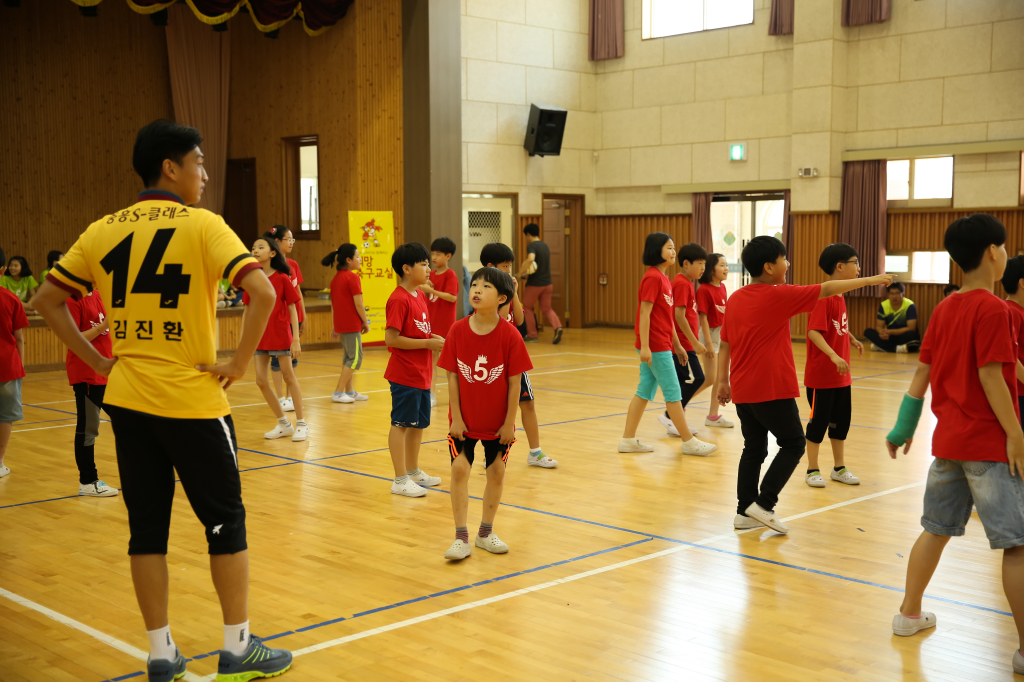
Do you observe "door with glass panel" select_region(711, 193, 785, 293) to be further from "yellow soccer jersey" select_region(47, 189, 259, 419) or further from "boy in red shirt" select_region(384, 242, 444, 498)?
"yellow soccer jersey" select_region(47, 189, 259, 419)

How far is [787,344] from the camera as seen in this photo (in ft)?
15.4

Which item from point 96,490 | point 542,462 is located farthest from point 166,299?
point 542,462

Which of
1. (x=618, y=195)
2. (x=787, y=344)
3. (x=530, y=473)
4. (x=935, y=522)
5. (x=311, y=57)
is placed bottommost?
(x=530, y=473)

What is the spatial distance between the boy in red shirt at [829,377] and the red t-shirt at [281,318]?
3.90 m

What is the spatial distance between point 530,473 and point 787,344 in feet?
7.08

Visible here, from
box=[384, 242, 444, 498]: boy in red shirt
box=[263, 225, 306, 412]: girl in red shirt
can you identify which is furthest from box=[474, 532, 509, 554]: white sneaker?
box=[263, 225, 306, 412]: girl in red shirt

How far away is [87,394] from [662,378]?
369 centimetres

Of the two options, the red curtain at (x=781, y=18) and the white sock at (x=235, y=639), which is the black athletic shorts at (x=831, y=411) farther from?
the red curtain at (x=781, y=18)

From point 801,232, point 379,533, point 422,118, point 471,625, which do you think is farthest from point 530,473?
point 801,232

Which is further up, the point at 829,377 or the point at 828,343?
the point at 828,343

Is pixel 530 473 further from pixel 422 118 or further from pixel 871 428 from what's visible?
pixel 422 118

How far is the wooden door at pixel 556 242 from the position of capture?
17328 millimetres

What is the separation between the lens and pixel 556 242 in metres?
17.4

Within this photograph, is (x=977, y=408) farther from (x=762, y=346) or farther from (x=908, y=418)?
(x=762, y=346)
